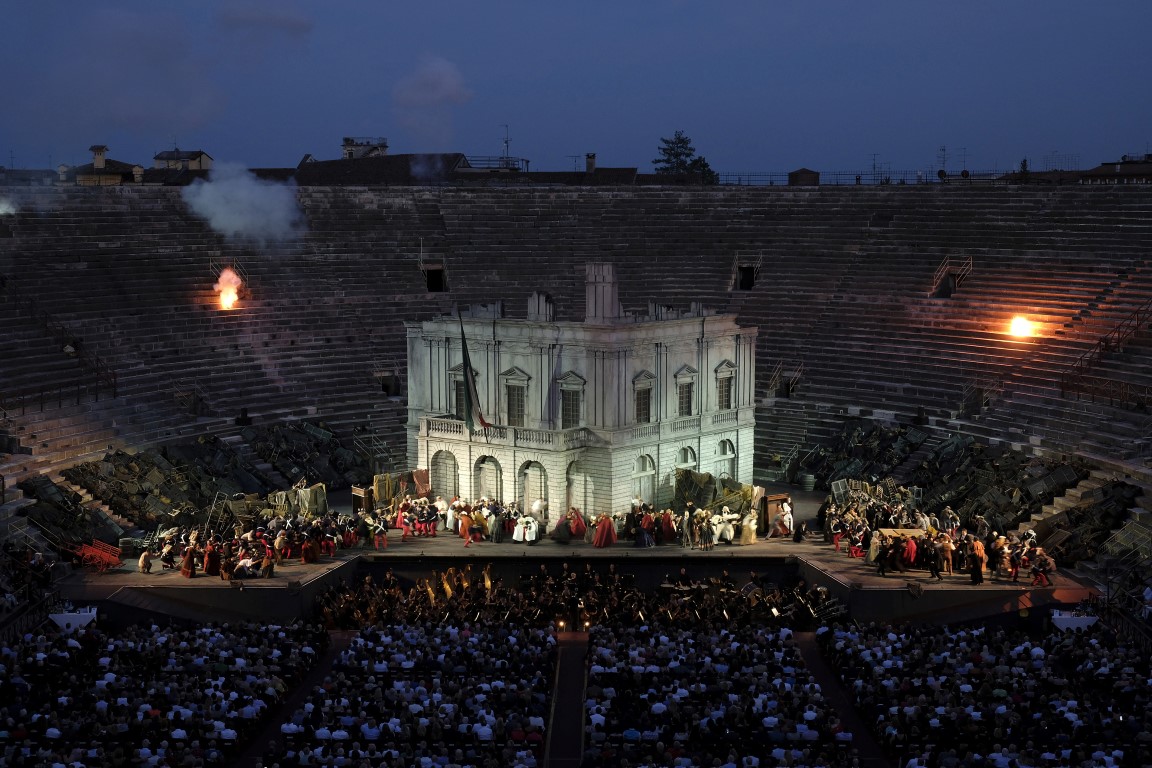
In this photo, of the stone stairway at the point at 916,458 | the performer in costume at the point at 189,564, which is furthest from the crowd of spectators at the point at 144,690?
the stone stairway at the point at 916,458

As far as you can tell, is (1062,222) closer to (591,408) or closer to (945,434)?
(945,434)

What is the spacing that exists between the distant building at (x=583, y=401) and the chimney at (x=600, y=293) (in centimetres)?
4

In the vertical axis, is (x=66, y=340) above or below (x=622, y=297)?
below

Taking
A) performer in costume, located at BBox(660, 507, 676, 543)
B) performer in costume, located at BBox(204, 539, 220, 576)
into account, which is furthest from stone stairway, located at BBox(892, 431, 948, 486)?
performer in costume, located at BBox(204, 539, 220, 576)

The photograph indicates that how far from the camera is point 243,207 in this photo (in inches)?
2547

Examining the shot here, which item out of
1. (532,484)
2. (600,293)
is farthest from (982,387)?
(532,484)

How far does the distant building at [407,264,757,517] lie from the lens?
4800 centimetres

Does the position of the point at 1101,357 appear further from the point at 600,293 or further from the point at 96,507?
the point at 96,507

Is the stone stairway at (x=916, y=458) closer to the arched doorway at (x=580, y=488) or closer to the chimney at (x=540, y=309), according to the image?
the arched doorway at (x=580, y=488)

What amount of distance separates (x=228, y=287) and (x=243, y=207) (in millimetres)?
4614

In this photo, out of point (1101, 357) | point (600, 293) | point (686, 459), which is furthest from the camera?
point (1101, 357)

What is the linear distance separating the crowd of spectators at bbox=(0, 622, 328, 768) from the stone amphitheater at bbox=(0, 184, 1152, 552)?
12392 millimetres

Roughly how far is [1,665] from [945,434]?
31.7m

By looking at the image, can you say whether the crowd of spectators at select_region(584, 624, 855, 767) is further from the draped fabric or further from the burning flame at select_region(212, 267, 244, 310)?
the burning flame at select_region(212, 267, 244, 310)
